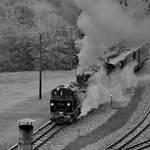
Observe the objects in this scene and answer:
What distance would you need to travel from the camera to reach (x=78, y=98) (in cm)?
2505

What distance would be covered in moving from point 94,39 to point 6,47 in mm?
29039

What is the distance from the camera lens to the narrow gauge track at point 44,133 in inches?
816

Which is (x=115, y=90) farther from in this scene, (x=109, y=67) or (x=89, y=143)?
(x=89, y=143)

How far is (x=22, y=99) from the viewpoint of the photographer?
113 feet

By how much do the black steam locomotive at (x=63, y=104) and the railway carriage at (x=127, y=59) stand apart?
6.29 metres

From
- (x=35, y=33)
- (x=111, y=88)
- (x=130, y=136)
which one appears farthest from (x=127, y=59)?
(x=35, y=33)

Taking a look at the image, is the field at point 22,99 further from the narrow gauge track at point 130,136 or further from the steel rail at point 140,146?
the steel rail at point 140,146

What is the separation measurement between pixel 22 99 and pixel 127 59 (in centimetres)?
949

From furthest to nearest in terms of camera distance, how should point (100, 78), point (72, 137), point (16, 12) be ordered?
point (16, 12), point (100, 78), point (72, 137)

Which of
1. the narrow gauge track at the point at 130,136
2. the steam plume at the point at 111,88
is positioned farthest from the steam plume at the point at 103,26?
the narrow gauge track at the point at 130,136

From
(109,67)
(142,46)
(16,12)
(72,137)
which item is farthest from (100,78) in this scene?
(16,12)

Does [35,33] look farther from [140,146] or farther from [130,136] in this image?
[140,146]

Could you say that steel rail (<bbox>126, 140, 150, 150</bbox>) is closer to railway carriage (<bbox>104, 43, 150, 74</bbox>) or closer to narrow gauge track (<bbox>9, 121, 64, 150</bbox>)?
narrow gauge track (<bbox>9, 121, 64, 150</bbox>)

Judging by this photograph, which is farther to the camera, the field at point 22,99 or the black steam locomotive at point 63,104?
the field at point 22,99
